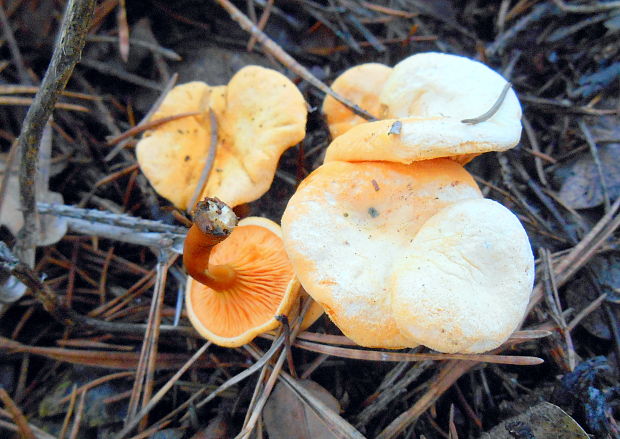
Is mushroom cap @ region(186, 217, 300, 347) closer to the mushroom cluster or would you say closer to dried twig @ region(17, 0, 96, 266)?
the mushroom cluster

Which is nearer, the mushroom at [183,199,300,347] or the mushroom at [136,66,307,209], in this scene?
the mushroom at [183,199,300,347]

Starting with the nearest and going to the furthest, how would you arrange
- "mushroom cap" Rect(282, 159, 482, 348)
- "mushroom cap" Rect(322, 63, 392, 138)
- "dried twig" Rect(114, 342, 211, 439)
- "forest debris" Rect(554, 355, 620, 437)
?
1. "mushroom cap" Rect(282, 159, 482, 348)
2. "forest debris" Rect(554, 355, 620, 437)
3. "dried twig" Rect(114, 342, 211, 439)
4. "mushroom cap" Rect(322, 63, 392, 138)

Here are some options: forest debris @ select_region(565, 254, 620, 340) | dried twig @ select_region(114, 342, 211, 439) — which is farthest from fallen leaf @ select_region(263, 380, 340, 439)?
forest debris @ select_region(565, 254, 620, 340)

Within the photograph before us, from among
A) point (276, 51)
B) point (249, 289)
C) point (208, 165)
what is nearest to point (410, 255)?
point (249, 289)

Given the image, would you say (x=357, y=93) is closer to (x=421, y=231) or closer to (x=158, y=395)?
(x=421, y=231)

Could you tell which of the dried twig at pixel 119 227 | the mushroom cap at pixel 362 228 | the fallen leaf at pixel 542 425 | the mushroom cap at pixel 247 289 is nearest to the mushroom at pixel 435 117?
the mushroom cap at pixel 362 228

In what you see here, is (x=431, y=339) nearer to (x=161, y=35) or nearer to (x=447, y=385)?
(x=447, y=385)
